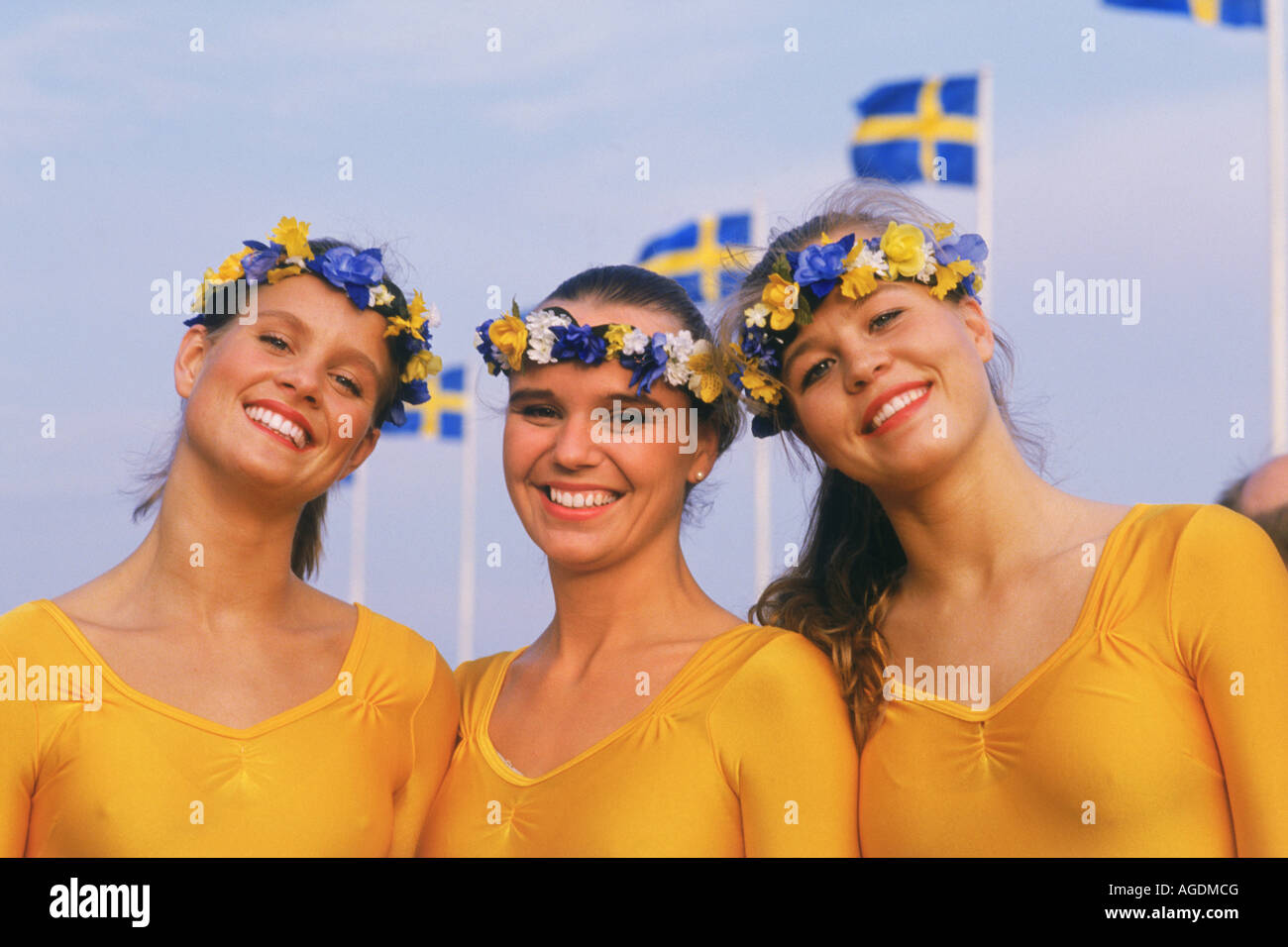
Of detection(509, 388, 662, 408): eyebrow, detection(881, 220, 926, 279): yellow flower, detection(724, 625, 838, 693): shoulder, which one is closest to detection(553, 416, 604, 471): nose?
detection(509, 388, 662, 408): eyebrow

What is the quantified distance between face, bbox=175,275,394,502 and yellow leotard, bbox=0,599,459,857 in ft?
2.46

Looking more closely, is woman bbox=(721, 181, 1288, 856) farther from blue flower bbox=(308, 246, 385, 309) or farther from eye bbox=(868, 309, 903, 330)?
blue flower bbox=(308, 246, 385, 309)

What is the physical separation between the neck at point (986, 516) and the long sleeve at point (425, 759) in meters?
1.76

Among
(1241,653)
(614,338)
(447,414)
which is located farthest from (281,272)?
(447,414)

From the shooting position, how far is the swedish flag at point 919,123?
15.0m

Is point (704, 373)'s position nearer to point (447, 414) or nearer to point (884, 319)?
point (884, 319)

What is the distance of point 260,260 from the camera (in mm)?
4816

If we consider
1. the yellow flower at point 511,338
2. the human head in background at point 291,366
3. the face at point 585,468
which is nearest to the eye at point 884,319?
the face at point 585,468

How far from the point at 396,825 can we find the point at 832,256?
2.45m

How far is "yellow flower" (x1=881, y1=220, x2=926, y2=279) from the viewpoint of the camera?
14.8 ft

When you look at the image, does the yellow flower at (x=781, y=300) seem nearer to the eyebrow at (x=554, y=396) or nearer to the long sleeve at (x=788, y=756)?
the eyebrow at (x=554, y=396)
